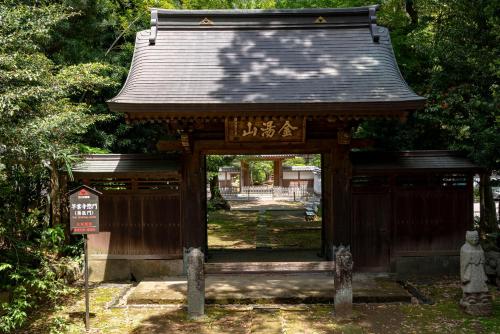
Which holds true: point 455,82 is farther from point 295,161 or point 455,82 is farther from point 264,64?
point 295,161

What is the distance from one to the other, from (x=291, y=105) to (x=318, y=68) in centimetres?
225

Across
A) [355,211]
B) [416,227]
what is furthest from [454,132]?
[355,211]

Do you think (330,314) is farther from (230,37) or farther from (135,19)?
(135,19)

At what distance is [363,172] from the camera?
1036 cm

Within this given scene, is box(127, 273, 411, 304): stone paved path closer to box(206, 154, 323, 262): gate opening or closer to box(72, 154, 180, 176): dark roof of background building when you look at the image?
box(206, 154, 323, 262): gate opening

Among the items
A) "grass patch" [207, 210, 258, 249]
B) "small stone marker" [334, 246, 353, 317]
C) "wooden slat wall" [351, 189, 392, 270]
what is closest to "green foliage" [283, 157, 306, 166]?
"grass patch" [207, 210, 258, 249]

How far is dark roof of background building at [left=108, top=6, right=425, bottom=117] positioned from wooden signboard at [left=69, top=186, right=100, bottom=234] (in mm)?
1693

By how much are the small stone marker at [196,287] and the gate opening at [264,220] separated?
3589 mm

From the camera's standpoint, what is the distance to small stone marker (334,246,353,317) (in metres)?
8.23

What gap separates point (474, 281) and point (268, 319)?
12.7 ft

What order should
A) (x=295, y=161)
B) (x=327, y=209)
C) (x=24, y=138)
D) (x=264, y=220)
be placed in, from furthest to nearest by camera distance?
(x=295, y=161) → (x=264, y=220) → (x=327, y=209) → (x=24, y=138)

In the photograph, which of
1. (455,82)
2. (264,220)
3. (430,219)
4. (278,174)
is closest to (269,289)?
(430,219)

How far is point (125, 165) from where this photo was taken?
1070 cm

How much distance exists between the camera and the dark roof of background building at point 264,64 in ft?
27.8
